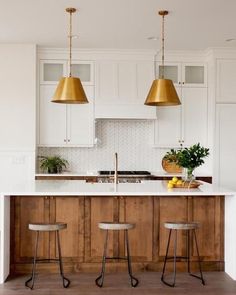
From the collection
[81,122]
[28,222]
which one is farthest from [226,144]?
→ [28,222]

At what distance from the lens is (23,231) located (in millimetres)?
4535

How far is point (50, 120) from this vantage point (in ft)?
22.8

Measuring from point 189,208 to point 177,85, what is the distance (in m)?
2.98

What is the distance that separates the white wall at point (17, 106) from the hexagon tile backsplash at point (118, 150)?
0.65 m

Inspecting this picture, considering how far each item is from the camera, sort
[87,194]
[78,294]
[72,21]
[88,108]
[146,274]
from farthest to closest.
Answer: [88,108] → [72,21] → [146,274] → [87,194] → [78,294]

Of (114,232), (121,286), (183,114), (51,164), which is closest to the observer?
(121,286)

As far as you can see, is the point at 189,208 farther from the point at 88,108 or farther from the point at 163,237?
the point at 88,108

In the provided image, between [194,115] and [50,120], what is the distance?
2.29 metres

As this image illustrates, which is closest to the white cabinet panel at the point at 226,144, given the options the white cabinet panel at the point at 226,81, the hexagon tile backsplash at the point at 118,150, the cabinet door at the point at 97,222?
the white cabinet panel at the point at 226,81

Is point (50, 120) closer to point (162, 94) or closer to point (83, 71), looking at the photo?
point (83, 71)

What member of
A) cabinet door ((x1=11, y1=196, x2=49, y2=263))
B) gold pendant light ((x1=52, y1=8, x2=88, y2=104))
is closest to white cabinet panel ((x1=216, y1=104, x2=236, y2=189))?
gold pendant light ((x1=52, y1=8, x2=88, y2=104))

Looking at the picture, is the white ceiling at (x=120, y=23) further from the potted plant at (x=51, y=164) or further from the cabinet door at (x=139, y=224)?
the cabinet door at (x=139, y=224)

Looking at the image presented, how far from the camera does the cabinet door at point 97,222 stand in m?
4.56

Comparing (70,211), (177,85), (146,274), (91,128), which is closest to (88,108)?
(91,128)
